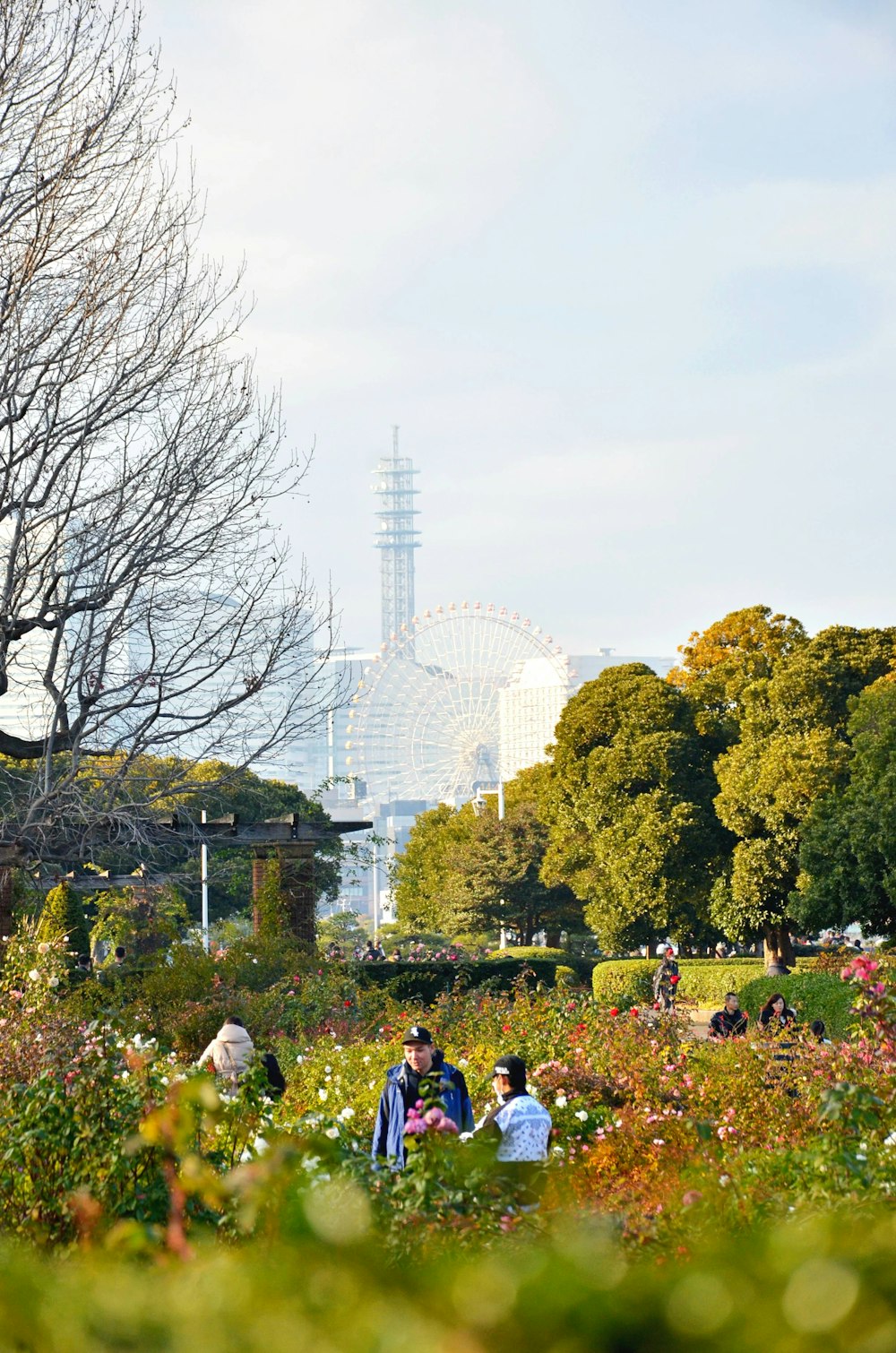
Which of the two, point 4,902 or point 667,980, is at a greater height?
point 4,902

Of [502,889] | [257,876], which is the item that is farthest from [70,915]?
[502,889]

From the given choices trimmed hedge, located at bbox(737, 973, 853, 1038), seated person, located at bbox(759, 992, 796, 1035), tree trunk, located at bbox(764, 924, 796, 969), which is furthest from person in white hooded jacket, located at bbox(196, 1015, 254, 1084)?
tree trunk, located at bbox(764, 924, 796, 969)

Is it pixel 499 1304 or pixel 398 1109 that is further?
pixel 398 1109

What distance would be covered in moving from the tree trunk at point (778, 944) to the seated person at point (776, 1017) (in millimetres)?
17207

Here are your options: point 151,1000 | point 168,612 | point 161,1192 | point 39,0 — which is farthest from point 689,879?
point 161,1192

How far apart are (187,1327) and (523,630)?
235 ft

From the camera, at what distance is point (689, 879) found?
29859 millimetres

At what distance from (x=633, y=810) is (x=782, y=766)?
A: 12.7 ft

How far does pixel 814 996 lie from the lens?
15969 millimetres

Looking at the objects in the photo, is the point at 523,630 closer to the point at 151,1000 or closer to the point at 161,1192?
the point at 151,1000

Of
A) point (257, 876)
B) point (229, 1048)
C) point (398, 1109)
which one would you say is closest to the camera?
point (398, 1109)

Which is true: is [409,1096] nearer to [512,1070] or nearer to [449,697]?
[512,1070]

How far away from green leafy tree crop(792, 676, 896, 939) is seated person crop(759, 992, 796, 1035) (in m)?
11.4

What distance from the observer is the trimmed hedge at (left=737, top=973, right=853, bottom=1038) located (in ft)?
49.1
